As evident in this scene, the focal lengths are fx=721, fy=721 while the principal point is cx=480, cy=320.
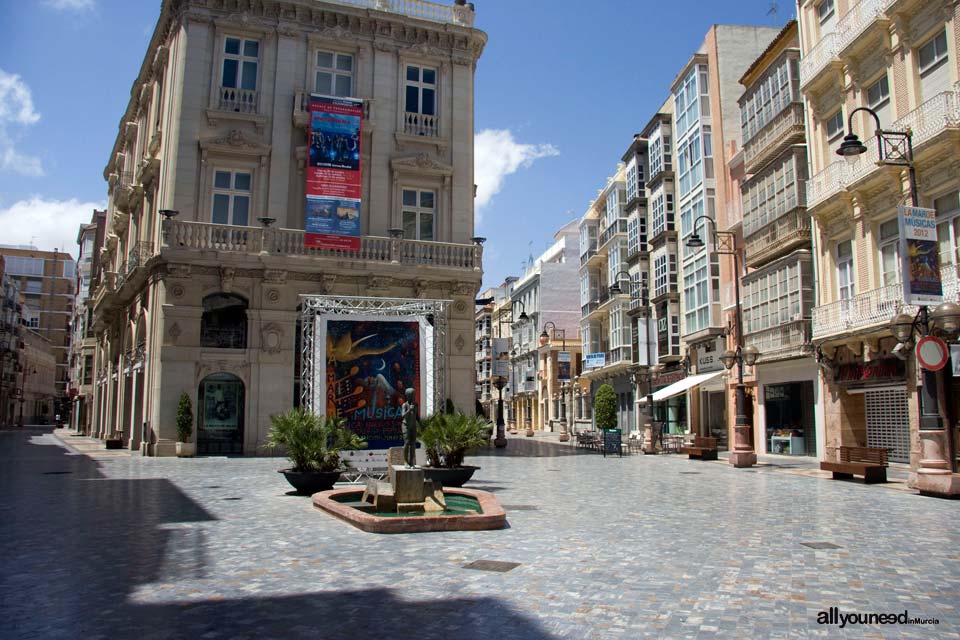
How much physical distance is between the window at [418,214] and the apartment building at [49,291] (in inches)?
3635

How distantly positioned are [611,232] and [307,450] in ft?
124

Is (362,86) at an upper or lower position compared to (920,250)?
upper

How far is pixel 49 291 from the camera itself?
342ft

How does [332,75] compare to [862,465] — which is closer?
[862,465]

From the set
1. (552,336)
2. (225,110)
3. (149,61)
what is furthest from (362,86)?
(552,336)

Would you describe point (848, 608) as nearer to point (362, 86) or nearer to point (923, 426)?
point (923, 426)

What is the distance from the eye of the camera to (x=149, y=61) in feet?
105

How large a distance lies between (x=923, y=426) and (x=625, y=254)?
32368 mm

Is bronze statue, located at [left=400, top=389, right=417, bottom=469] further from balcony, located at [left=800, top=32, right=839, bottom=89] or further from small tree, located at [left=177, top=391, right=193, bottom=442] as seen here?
balcony, located at [left=800, top=32, right=839, bottom=89]

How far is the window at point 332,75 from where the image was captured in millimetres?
27266

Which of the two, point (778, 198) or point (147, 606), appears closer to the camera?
point (147, 606)

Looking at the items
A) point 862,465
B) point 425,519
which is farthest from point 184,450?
point 862,465

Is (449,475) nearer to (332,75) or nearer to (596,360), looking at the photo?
(332,75)

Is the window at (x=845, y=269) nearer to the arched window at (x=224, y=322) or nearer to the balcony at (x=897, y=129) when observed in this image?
the balcony at (x=897, y=129)
